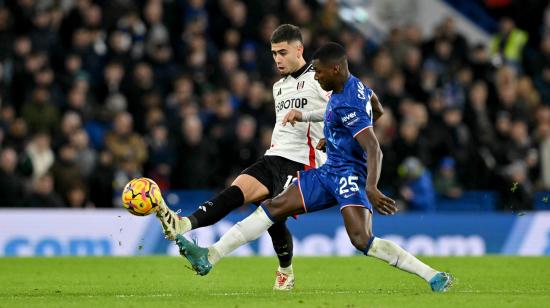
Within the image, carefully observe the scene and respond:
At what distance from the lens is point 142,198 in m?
9.51

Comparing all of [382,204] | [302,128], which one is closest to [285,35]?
[302,128]

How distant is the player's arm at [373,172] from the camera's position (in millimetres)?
8883

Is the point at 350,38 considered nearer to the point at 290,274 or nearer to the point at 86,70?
the point at 86,70

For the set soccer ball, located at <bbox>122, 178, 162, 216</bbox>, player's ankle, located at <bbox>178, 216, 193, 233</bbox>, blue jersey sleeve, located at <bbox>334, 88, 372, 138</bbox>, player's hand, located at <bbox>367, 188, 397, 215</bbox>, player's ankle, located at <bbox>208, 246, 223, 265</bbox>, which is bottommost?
player's ankle, located at <bbox>208, 246, 223, 265</bbox>

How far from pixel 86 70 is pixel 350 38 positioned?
5.23 meters

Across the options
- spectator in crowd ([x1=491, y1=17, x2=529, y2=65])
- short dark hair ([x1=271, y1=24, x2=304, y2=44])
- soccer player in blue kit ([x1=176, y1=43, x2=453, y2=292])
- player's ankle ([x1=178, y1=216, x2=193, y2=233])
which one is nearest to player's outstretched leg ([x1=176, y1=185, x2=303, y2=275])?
soccer player in blue kit ([x1=176, y1=43, x2=453, y2=292])

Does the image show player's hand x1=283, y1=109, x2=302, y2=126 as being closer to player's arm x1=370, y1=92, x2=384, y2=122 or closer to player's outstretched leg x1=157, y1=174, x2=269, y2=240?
player's arm x1=370, y1=92, x2=384, y2=122

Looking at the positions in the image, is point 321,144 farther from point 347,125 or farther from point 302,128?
point 347,125

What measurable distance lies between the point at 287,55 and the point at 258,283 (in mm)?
2443

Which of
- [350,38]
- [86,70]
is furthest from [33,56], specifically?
[350,38]

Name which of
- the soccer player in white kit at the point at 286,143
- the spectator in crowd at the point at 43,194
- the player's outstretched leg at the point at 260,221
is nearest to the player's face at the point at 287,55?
the soccer player in white kit at the point at 286,143

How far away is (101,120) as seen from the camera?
59.5 feet

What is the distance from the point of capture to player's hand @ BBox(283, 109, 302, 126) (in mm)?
9788

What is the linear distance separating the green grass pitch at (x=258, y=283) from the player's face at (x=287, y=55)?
205cm
